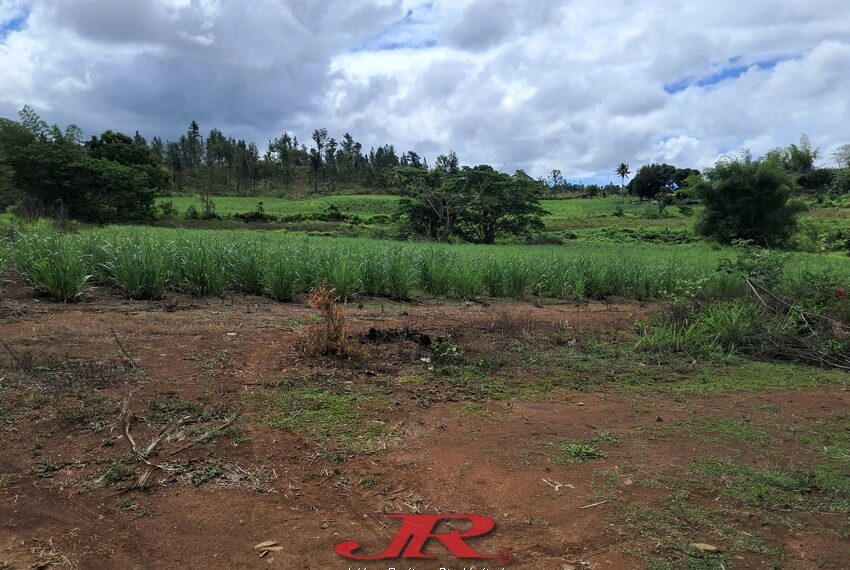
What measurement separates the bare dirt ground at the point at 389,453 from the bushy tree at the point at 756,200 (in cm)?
2771

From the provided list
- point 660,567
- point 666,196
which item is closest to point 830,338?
point 660,567

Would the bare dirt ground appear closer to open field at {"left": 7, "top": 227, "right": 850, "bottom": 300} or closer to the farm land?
the farm land

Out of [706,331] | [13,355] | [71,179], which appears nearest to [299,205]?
[71,179]

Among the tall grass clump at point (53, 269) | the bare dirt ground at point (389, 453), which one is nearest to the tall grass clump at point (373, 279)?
the bare dirt ground at point (389, 453)

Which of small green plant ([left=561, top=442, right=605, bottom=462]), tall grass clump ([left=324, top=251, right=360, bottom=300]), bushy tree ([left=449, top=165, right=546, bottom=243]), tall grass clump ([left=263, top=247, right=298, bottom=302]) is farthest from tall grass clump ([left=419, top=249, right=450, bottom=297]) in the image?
bushy tree ([left=449, top=165, right=546, bottom=243])

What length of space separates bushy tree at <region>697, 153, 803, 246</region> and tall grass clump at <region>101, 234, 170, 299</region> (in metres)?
29.3

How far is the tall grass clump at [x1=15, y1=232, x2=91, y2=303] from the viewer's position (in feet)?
19.8

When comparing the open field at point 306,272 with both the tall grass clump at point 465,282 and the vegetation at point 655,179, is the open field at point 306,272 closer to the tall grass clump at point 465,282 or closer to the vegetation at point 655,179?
the tall grass clump at point 465,282

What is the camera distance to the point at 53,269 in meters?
6.08

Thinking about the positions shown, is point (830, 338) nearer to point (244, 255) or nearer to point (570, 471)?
point (570, 471)

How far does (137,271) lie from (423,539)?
578cm

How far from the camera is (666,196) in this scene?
59.9 meters

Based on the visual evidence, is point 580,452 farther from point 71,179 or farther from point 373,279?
point 71,179

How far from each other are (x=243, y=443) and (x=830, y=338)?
19.9 ft
